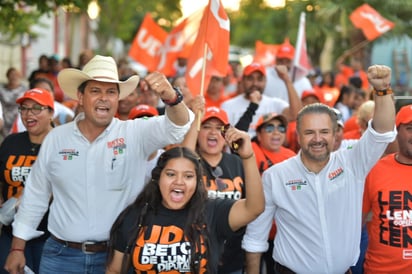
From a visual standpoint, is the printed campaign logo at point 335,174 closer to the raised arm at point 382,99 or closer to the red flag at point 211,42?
the raised arm at point 382,99

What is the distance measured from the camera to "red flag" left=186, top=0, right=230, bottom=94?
6.48m

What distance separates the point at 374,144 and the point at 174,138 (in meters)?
1.36

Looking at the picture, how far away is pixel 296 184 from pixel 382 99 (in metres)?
0.85

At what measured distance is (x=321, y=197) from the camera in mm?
4727

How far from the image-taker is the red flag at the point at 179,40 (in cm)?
887

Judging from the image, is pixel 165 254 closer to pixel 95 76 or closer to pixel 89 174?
pixel 89 174

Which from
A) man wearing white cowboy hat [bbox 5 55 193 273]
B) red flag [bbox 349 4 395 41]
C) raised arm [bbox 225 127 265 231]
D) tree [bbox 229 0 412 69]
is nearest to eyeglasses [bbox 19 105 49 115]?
man wearing white cowboy hat [bbox 5 55 193 273]

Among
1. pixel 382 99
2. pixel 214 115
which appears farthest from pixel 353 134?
pixel 382 99

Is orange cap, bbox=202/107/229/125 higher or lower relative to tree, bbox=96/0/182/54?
lower

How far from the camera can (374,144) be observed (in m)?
4.57

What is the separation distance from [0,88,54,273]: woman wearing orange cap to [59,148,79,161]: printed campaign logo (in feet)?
3.33

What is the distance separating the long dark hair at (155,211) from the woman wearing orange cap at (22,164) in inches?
60.8

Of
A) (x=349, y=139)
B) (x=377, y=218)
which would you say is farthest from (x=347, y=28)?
(x=377, y=218)

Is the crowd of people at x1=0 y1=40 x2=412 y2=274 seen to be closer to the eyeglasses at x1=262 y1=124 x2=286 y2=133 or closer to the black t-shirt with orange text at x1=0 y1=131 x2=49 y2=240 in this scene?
the black t-shirt with orange text at x1=0 y1=131 x2=49 y2=240
